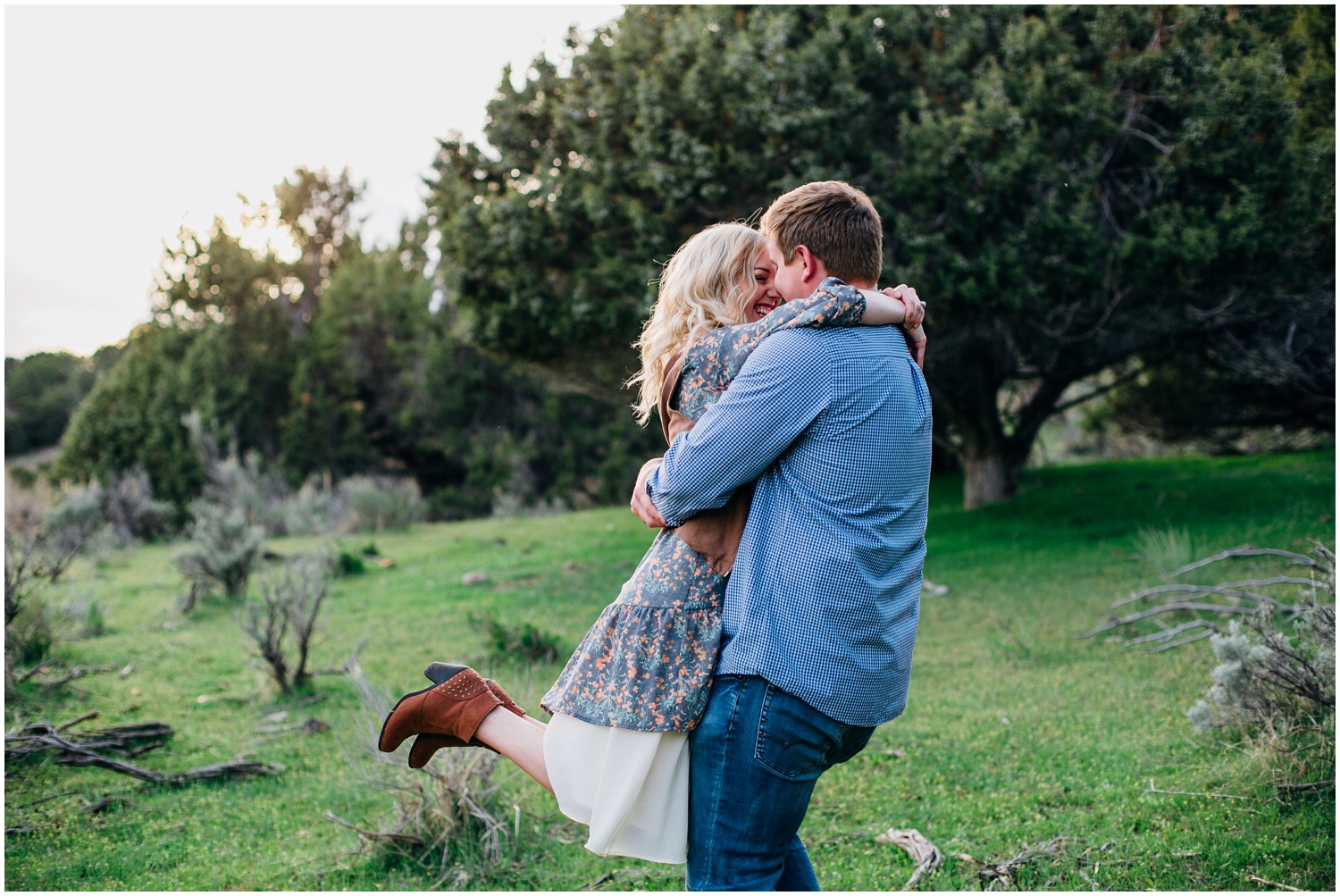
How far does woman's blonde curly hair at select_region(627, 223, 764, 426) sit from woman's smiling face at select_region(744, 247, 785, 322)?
11 mm

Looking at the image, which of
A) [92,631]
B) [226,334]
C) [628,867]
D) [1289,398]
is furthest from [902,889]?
[226,334]

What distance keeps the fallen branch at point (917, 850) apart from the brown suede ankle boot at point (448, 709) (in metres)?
1.94

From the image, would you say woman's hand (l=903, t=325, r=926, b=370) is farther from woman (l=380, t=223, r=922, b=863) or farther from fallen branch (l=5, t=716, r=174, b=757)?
fallen branch (l=5, t=716, r=174, b=757)

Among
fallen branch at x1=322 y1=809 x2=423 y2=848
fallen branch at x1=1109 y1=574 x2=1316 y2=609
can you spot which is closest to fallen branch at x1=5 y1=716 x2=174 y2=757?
fallen branch at x1=322 y1=809 x2=423 y2=848

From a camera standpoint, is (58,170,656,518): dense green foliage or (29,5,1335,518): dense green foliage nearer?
(29,5,1335,518): dense green foliage

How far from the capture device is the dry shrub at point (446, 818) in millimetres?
3816

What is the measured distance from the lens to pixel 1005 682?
6.11 metres

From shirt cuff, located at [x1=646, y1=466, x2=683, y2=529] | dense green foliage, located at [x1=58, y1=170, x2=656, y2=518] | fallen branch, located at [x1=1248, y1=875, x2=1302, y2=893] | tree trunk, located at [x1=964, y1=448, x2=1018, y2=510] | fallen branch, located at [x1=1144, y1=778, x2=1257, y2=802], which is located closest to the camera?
shirt cuff, located at [x1=646, y1=466, x2=683, y2=529]

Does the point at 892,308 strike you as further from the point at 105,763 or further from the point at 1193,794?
the point at 105,763

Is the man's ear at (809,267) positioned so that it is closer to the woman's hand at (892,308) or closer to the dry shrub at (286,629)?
the woman's hand at (892,308)

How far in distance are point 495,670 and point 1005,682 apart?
344 cm

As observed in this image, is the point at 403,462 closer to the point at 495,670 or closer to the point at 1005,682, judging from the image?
the point at 495,670

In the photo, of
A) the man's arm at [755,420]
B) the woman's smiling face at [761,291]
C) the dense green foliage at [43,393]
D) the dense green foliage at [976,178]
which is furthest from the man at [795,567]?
the dense green foliage at [43,393]

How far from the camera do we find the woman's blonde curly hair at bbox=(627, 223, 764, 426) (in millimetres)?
2172
